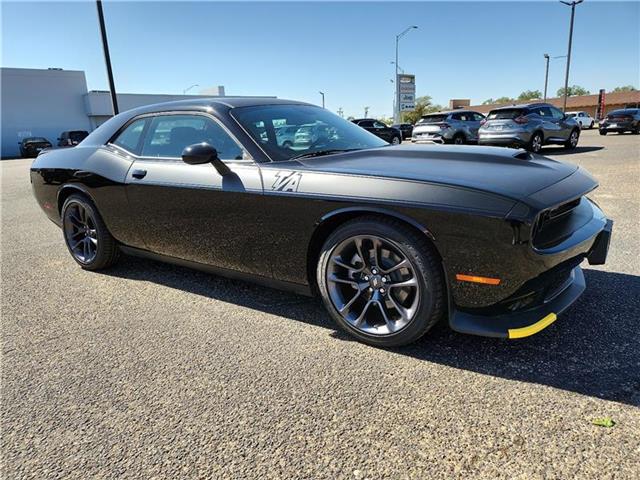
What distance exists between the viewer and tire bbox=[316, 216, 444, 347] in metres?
2.50

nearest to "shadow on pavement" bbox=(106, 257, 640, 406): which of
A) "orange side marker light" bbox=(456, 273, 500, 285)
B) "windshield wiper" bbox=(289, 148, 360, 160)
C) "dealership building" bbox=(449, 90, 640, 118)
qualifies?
"orange side marker light" bbox=(456, 273, 500, 285)

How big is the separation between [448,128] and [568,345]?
15529 millimetres

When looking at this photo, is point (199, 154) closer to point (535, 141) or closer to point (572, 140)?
point (535, 141)

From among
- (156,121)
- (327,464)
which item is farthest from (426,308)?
(156,121)

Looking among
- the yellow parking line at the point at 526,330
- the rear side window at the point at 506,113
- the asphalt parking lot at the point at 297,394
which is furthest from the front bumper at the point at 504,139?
the yellow parking line at the point at 526,330

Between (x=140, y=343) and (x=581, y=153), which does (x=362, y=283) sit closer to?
(x=140, y=343)

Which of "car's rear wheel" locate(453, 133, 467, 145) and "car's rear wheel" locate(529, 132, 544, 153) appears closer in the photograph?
"car's rear wheel" locate(529, 132, 544, 153)

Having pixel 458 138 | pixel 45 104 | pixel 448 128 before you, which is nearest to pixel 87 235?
pixel 448 128

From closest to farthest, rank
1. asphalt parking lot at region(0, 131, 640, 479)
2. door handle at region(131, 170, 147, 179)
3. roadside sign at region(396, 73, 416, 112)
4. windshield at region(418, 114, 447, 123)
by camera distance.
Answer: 1. asphalt parking lot at region(0, 131, 640, 479)
2. door handle at region(131, 170, 147, 179)
3. windshield at region(418, 114, 447, 123)
4. roadside sign at region(396, 73, 416, 112)

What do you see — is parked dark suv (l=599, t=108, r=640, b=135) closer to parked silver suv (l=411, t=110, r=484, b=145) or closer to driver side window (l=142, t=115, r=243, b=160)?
parked silver suv (l=411, t=110, r=484, b=145)

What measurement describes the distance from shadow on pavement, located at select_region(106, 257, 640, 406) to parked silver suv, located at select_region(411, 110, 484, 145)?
14.3 metres

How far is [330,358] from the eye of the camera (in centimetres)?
269

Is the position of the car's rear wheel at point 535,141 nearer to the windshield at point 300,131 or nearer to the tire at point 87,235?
the windshield at point 300,131

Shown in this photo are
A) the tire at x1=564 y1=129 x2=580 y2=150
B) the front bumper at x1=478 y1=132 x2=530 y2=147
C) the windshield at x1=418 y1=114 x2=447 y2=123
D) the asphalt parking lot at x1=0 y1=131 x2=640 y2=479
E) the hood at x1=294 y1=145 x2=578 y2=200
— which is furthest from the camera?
the windshield at x1=418 y1=114 x2=447 y2=123
